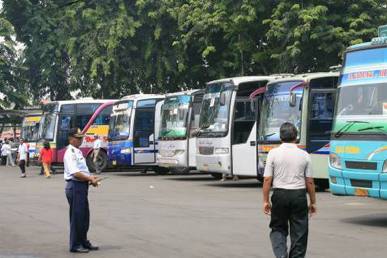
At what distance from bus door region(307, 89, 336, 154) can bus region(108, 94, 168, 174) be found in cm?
1025

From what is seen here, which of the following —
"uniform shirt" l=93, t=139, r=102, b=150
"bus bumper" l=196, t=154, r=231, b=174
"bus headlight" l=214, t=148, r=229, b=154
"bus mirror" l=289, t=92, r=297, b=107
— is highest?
"bus mirror" l=289, t=92, r=297, b=107

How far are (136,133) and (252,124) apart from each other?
843 cm

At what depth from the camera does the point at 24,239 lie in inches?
428

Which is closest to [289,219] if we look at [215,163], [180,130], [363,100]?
[363,100]

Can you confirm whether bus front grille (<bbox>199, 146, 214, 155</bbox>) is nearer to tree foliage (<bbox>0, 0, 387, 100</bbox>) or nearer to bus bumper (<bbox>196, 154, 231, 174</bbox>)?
bus bumper (<bbox>196, 154, 231, 174</bbox>)

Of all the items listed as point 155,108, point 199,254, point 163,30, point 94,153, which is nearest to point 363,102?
point 199,254

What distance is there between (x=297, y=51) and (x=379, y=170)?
569 inches

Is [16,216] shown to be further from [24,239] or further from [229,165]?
[229,165]

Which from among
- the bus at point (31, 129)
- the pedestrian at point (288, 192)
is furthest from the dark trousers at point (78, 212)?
the bus at point (31, 129)

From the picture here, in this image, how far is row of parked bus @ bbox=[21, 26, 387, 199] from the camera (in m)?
12.2

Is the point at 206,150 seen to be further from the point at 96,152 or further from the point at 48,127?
the point at 48,127

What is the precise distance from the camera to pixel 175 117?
82.4ft

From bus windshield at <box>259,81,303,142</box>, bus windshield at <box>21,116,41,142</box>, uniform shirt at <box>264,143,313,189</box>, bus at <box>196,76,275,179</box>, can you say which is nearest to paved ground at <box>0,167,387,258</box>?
bus at <box>196,76,275,179</box>

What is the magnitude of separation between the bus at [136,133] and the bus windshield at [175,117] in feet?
6.49
